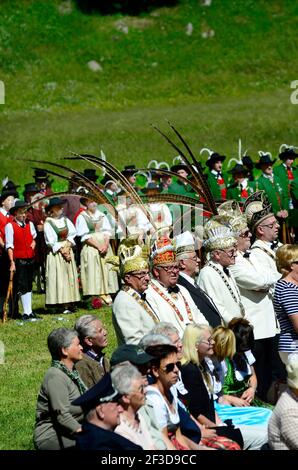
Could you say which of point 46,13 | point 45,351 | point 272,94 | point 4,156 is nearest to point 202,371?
point 45,351

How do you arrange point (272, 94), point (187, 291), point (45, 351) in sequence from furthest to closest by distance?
1. point (272, 94)
2. point (45, 351)
3. point (187, 291)

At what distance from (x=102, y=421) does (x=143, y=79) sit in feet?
121

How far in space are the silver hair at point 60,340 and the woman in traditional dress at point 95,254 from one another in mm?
7917

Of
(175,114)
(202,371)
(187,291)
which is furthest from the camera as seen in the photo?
(175,114)

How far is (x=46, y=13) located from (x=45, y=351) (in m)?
36.4

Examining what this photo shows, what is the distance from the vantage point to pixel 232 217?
37.0ft

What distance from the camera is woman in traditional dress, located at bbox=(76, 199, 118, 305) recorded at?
54.3 feet

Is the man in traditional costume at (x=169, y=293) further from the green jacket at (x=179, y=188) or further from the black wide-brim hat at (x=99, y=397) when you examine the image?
the green jacket at (x=179, y=188)

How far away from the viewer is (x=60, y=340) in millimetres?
8484

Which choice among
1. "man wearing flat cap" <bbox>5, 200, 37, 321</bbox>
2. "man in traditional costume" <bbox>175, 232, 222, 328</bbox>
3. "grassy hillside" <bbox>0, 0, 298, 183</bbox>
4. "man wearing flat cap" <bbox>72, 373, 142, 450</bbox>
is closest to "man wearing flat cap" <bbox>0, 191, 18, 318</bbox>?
"man wearing flat cap" <bbox>5, 200, 37, 321</bbox>

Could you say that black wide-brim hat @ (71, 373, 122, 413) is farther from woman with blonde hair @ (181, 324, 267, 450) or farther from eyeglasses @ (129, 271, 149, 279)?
eyeglasses @ (129, 271, 149, 279)

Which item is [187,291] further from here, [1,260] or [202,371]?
[1,260]

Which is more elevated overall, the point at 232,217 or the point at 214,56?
the point at 214,56
